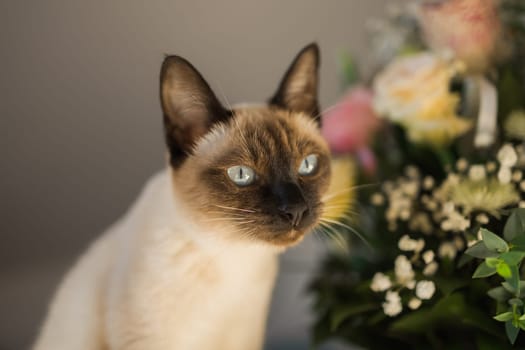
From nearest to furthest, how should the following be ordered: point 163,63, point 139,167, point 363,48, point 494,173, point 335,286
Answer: point 163,63 → point 494,173 → point 139,167 → point 335,286 → point 363,48

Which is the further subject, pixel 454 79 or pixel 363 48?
pixel 363 48

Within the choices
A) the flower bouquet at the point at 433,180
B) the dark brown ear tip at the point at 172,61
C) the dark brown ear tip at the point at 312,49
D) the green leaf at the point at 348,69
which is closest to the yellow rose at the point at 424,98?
the flower bouquet at the point at 433,180

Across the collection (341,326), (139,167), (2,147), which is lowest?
(341,326)

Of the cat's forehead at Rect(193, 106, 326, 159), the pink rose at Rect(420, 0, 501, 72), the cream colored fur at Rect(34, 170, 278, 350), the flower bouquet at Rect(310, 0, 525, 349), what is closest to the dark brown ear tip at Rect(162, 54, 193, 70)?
the cat's forehead at Rect(193, 106, 326, 159)

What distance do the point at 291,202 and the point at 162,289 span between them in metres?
0.26

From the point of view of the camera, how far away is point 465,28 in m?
0.99

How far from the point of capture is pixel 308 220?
2.60 feet

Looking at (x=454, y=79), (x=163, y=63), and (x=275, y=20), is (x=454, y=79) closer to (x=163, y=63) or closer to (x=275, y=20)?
(x=275, y=20)

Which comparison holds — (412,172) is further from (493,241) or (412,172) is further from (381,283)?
(493,241)

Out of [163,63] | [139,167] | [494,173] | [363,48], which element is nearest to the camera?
[163,63]

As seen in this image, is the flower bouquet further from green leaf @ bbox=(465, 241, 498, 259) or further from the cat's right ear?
the cat's right ear

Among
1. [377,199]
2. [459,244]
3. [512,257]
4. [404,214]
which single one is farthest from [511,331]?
[377,199]

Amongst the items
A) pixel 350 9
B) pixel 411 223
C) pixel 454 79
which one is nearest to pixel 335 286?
pixel 411 223

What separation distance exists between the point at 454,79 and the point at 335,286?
52cm
